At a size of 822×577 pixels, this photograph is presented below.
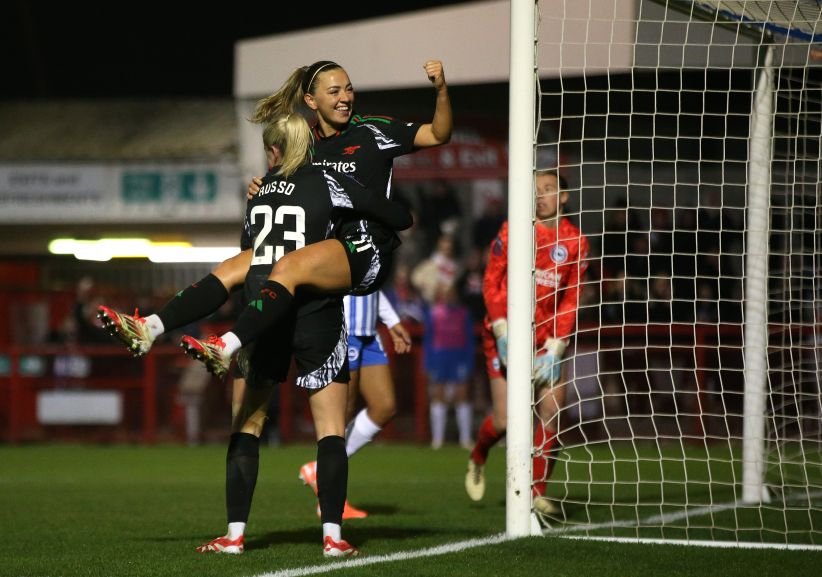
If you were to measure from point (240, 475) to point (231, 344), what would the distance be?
0.80 m

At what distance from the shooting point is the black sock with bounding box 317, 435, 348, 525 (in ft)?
17.5

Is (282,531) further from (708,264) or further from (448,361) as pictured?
(708,264)

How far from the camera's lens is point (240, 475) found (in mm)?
5438

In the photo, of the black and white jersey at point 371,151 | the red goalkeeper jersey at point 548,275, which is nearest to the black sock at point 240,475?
the black and white jersey at point 371,151

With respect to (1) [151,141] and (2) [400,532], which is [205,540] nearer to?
(2) [400,532]

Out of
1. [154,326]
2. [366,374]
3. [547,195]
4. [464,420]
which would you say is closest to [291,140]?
[154,326]

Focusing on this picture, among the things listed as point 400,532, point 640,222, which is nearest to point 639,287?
point 640,222

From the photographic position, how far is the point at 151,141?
771 inches

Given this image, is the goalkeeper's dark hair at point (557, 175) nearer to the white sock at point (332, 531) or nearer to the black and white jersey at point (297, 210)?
the black and white jersey at point (297, 210)

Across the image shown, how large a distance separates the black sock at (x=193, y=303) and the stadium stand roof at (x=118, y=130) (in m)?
13.9

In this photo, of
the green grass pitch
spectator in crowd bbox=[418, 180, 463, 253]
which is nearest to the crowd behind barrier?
spectator in crowd bbox=[418, 180, 463, 253]

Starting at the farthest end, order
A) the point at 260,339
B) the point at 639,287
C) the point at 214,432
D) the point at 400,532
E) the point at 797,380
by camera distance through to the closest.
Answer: the point at 214,432 < the point at 639,287 < the point at 797,380 < the point at 400,532 < the point at 260,339

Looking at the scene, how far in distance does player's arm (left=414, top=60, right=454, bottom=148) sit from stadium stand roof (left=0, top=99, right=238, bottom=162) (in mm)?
13427

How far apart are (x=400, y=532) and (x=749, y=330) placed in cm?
288
